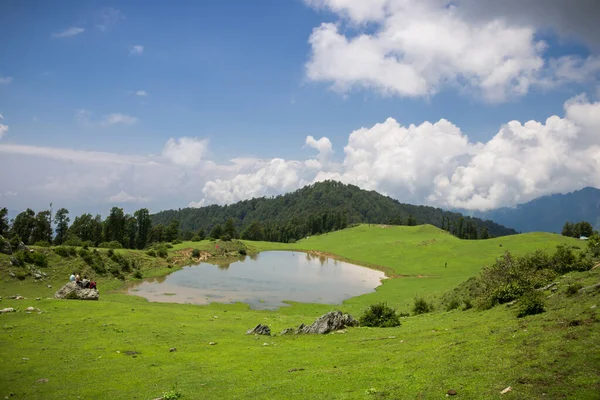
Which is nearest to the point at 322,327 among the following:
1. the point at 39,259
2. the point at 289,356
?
the point at 289,356

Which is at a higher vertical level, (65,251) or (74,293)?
(65,251)

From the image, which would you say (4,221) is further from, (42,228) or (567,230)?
(567,230)

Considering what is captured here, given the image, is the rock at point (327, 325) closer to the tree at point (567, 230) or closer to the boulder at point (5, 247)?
the boulder at point (5, 247)

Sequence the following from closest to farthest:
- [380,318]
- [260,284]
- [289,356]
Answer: [289,356], [380,318], [260,284]

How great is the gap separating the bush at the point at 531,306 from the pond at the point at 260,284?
35749 mm

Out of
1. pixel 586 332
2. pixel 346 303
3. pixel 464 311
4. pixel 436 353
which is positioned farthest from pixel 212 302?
pixel 586 332

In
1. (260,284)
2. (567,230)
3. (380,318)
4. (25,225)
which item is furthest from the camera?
(567,230)

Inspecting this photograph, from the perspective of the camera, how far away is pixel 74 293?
1575 inches

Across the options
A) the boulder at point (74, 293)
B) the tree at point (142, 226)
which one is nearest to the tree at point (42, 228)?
the tree at point (142, 226)

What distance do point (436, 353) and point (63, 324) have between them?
29.0m

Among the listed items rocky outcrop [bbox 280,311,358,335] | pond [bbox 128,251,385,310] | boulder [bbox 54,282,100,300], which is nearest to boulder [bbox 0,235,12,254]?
pond [bbox 128,251,385,310]

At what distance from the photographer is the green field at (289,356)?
12391 millimetres

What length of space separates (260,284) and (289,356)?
49.7 metres

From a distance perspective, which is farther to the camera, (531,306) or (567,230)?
(567,230)
